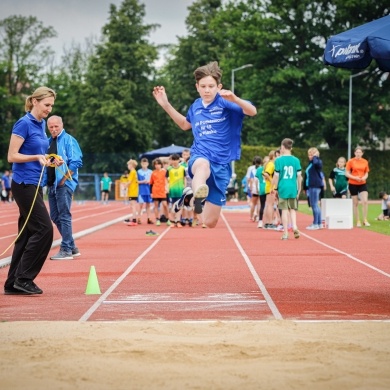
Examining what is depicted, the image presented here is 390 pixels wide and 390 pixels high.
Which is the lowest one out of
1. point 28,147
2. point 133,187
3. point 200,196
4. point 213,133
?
point 133,187

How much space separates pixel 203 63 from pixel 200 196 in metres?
70.2

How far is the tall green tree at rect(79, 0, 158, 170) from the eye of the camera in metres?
74.1

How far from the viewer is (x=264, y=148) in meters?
57.1

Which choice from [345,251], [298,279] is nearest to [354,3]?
[345,251]

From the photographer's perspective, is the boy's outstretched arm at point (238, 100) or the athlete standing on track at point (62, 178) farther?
the athlete standing on track at point (62, 178)

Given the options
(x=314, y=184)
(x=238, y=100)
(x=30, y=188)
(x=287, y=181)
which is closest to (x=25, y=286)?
(x=30, y=188)

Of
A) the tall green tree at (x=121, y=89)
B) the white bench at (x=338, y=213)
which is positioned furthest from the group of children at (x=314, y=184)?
the tall green tree at (x=121, y=89)

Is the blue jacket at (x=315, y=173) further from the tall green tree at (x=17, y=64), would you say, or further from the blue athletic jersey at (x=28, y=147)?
the tall green tree at (x=17, y=64)

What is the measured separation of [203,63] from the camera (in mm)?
78812

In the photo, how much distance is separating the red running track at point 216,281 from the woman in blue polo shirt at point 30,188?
29cm

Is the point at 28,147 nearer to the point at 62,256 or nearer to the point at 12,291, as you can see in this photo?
the point at 12,291

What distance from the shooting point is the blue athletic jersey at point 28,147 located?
32.3ft

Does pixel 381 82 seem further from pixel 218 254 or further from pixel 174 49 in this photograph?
pixel 218 254

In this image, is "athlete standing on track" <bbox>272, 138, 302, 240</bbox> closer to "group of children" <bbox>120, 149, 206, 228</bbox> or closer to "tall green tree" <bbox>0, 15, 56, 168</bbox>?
"group of children" <bbox>120, 149, 206, 228</bbox>
